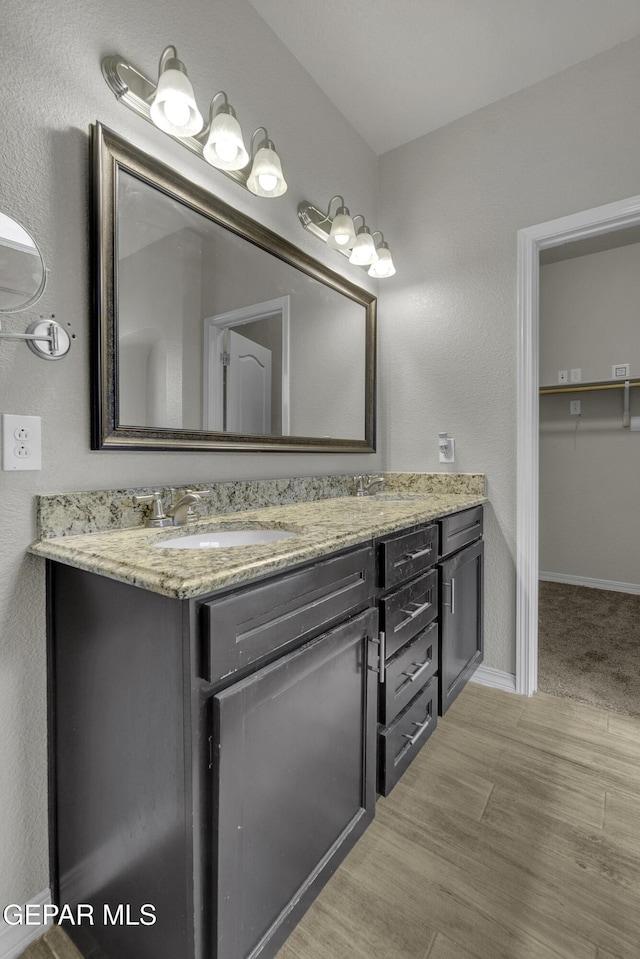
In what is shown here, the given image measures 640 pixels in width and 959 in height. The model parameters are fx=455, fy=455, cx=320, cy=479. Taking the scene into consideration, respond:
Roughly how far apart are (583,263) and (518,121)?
1839 mm

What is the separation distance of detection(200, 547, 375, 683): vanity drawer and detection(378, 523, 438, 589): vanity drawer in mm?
80

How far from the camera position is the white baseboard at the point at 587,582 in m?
3.35

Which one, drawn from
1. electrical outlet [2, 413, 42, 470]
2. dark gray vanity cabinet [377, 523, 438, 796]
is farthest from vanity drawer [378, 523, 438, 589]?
electrical outlet [2, 413, 42, 470]

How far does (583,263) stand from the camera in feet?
11.2

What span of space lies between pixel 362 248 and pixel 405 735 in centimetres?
185

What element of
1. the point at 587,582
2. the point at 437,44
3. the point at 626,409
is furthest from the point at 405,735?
the point at 626,409

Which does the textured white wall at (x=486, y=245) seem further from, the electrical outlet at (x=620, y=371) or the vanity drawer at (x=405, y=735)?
the electrical outlet at (x=620, y=371)

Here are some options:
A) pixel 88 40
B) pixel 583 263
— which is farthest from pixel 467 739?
pixel 583 263

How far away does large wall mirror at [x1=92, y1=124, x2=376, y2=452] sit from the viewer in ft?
3.84

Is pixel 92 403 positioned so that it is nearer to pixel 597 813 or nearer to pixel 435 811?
pixel 435 811

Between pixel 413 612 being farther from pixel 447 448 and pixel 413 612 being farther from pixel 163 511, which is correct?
pixel 447 448

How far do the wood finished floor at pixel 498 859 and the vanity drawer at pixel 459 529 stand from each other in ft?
2.35

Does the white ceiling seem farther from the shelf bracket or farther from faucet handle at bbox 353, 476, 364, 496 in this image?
the shelf bracket

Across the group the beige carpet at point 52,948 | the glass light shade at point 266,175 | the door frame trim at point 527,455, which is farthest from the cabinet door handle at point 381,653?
the glass light shade at point 266,175
